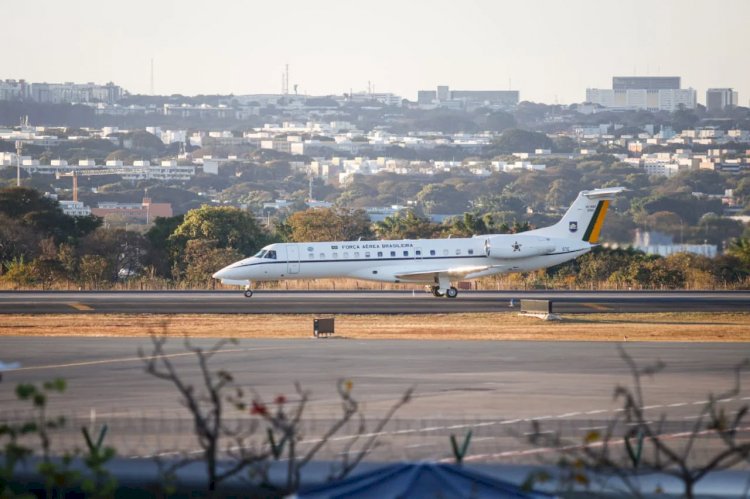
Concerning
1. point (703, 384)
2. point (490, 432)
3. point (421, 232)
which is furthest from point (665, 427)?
point (421, 232)

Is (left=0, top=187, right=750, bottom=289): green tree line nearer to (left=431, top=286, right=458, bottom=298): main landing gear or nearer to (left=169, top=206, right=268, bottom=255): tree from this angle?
(left=169, top=206, right=268, bottom=255): tree

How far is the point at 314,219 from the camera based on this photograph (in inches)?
3228

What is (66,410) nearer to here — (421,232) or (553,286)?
(553,286)

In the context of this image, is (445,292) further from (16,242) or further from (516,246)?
(16,242)

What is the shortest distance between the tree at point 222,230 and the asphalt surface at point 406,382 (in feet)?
115

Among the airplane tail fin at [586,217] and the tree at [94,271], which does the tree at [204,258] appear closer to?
the tree at [94,271]

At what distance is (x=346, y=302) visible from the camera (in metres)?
51.0

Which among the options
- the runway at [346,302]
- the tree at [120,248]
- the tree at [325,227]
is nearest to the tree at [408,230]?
the tree at [325,227]

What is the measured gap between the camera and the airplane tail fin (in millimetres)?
57281

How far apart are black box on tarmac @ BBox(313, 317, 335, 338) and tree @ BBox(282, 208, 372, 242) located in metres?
40.4

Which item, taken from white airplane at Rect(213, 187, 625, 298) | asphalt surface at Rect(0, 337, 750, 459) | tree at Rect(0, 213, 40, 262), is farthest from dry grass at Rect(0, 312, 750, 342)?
tree at Rect(0, 213, 40, 262)

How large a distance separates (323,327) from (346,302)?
11.9 m

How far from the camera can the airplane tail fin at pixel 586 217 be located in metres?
57.3

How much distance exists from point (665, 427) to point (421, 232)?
192 feet
